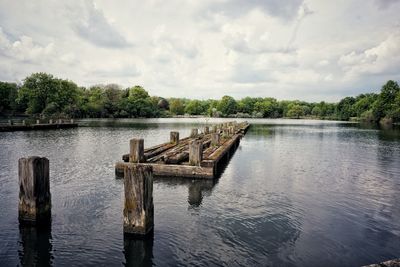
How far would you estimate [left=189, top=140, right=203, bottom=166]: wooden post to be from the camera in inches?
585

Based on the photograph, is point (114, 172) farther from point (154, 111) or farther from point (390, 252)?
point (154, 111)

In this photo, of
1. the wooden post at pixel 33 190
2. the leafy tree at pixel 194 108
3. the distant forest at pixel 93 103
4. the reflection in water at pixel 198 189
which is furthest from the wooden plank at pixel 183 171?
the leafy tree at pixel 194 108

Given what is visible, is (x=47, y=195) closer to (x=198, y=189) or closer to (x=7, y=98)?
(x=198, y=189)

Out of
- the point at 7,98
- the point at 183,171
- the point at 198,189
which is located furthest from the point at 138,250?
the point at 7,98

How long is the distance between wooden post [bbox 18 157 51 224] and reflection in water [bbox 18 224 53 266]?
353mm

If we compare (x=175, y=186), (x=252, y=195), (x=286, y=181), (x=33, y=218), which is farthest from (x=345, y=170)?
(x=33, y=218)

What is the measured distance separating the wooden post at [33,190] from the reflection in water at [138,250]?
9.21 ft

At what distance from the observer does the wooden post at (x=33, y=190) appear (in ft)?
26.5

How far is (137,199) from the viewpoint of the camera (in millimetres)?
7625

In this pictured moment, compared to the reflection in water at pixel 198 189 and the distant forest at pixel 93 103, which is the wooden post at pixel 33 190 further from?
the distant forest at pixel 93 103

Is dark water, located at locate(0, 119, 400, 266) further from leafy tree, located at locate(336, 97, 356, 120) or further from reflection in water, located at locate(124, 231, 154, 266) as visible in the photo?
leafy tree, located at locate(336, 97, 356, 120)

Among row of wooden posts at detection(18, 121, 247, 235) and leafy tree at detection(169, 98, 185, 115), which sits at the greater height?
leafy tree at detection(169, 98, 185, 115)

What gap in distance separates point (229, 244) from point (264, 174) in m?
9.66

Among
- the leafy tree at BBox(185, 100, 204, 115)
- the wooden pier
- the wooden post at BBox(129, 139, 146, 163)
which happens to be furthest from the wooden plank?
the leafy tree at BBox(185, 100, 204, 115)
